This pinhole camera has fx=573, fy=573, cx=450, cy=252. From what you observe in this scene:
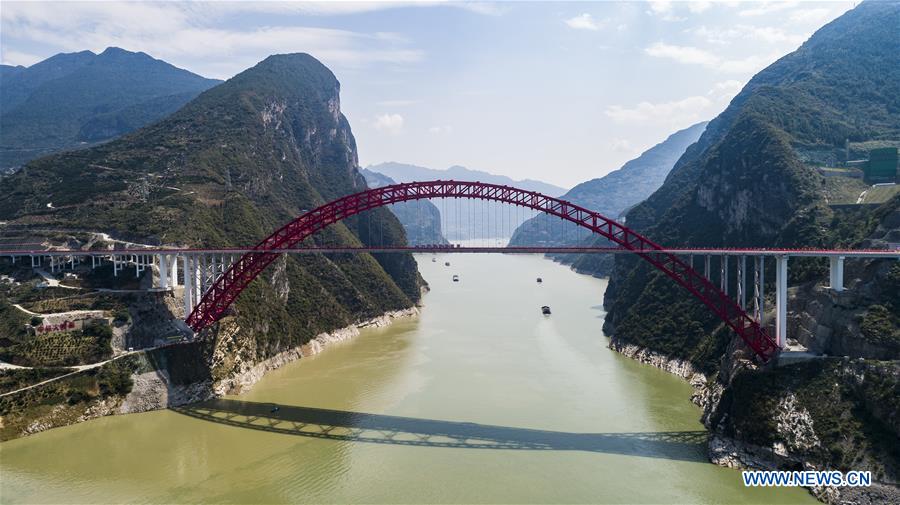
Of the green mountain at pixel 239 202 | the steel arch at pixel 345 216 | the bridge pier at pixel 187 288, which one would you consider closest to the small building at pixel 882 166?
the steel arch at pixel 345 216

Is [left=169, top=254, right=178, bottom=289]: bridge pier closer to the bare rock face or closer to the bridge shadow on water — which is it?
the bare rock face

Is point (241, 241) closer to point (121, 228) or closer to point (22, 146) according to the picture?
point (121, 228)

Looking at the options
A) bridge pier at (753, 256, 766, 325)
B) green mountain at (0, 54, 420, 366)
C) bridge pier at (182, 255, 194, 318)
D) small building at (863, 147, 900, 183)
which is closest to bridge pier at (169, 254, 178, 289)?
bridge pier at (182, 255, 194, 318)

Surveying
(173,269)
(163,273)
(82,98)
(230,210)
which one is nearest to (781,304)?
(173,269)

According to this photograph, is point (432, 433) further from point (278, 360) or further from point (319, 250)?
point (278, 360)

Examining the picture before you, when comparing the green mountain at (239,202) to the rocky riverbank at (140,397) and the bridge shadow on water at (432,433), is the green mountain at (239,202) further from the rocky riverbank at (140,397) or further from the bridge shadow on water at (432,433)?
the bridge shadow on water at (432,433)
